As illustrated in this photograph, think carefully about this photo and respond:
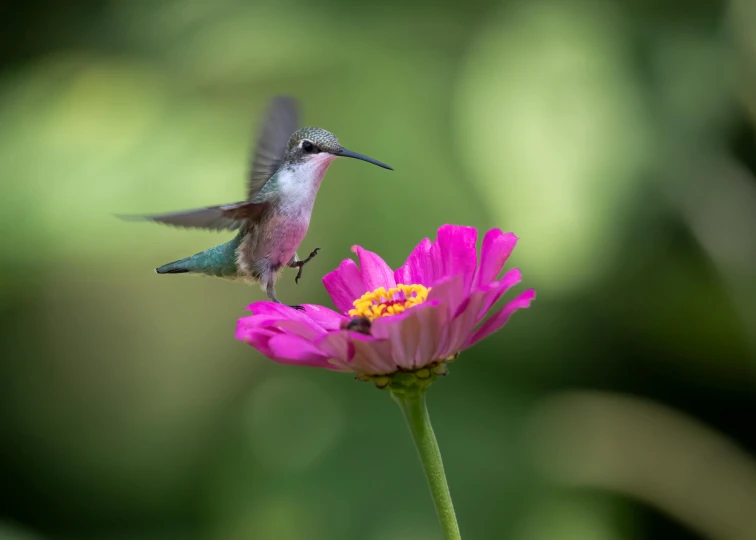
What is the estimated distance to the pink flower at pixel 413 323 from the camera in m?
0.85

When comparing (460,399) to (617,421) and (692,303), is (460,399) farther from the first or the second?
(692,303)

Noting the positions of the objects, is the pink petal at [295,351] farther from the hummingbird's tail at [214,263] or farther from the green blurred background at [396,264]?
the green blurred background at [396,264]

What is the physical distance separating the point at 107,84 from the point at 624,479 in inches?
73.6

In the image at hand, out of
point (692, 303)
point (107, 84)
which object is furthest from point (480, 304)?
point (107, 84)

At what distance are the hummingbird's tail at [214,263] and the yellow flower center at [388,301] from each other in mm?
249

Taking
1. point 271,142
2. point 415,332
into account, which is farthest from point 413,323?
point 271,142

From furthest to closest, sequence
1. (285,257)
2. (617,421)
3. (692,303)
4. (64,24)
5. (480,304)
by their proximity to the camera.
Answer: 1. (64,24)
2. (692,303)
3. (617,421)
4. (285,257)
5. (480,304)

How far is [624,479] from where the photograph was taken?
227 cm

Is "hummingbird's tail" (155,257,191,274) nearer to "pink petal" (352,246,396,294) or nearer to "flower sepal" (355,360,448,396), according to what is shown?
"pink petal" (352,246,396,294)

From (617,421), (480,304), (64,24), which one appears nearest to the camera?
(480,304)

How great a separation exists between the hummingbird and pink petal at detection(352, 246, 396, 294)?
0.07 m

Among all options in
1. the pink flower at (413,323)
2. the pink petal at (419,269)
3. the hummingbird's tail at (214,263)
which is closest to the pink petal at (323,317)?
the pink flower at (413,323)

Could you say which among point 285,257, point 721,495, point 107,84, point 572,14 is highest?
point 572,14

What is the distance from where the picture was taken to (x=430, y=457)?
0.88m
